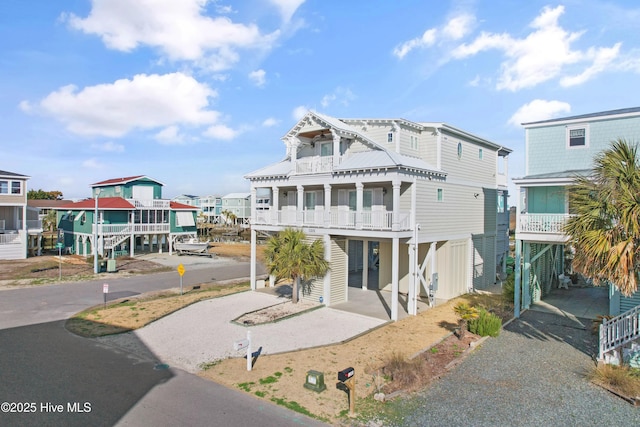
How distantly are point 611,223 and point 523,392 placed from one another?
15.8ft

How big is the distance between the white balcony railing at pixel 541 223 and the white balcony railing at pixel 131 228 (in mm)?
33106

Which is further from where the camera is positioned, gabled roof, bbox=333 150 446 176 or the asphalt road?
gabled roof, bbox=333 150 446 176

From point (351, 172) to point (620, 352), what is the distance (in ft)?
→ 38.2

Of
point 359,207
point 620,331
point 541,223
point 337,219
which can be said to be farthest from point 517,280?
point 337,219

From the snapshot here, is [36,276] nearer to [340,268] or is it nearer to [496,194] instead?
[340,268]

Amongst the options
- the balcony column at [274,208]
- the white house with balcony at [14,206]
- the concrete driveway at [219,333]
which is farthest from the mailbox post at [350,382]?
the white house with balcony at [14,206]

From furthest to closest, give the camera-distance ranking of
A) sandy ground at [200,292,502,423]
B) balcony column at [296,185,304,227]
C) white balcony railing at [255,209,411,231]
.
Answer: balcony column at [296,185,304,227], white balcony railing at [255,209,411,231], sandy ground at [200,292,502,423]

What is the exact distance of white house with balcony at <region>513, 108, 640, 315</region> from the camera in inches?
610

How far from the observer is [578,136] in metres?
16.6

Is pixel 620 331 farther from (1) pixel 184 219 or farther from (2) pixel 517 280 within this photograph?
(1) pixel 184 219

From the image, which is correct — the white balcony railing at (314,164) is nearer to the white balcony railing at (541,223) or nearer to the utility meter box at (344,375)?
the white balcony railing at (541,223)

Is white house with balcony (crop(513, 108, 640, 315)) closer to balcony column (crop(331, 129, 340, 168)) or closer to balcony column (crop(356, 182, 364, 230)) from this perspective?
balcony column (crop(356, 182, 364, 230))

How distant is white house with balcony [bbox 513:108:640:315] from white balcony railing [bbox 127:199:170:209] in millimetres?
33243

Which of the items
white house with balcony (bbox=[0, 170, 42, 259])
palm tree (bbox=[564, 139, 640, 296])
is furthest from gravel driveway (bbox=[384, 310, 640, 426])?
white house with balcony (bbox=[0, 170, 42, 259])
